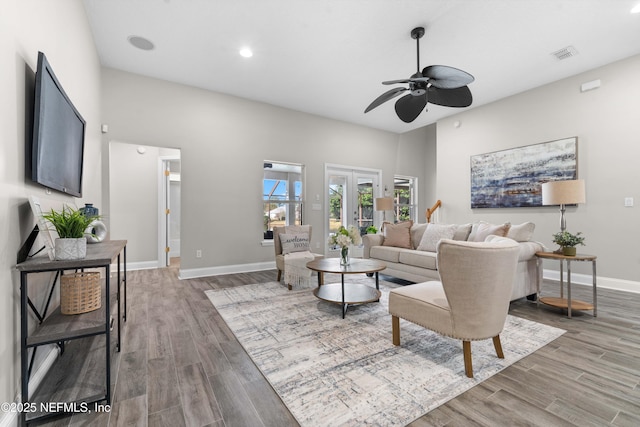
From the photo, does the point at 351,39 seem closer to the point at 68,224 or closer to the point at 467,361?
the point at 68,224

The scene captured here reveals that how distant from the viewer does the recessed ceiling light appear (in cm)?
341

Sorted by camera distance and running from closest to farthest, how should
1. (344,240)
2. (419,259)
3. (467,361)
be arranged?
(467,361) → (344,240) → (419,259)

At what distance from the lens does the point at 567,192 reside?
3.00m

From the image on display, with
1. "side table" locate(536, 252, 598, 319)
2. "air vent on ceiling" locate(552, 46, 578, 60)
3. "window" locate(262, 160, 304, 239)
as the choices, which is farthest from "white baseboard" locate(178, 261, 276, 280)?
"air vent on ceiling" locate(552, 46, 578, 60)

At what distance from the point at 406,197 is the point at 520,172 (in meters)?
3.11

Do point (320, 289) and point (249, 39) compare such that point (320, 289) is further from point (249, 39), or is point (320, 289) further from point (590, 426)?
point (249, 39)

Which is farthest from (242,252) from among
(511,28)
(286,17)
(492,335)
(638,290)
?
(638,290)

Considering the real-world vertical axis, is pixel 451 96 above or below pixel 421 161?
below

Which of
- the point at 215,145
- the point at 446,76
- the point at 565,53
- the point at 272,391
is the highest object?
the point at 565,53

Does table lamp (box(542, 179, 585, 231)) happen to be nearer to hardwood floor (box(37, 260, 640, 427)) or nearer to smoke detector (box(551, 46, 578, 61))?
→ hardwood floor (box(37, 260, 640, 427))

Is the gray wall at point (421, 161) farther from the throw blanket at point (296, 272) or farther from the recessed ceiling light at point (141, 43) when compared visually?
the recessed ceiling light at point (141, 43)

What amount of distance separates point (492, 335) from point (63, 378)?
9.25 feet

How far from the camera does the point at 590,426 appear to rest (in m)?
1.36

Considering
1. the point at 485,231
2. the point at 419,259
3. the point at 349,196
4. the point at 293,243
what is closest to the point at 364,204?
the point at 349,196
